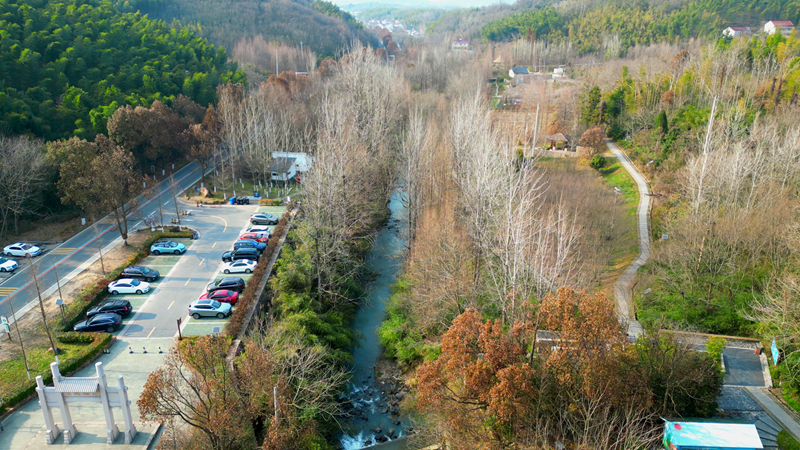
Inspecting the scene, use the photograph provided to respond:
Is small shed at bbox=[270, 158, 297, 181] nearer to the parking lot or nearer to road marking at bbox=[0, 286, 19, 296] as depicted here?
the parking lot

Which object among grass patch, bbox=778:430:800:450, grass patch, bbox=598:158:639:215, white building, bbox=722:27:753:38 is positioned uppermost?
white building, bbox=722:27:753:38

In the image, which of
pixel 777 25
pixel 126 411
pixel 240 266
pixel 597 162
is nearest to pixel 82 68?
Answer: pixel 240 266

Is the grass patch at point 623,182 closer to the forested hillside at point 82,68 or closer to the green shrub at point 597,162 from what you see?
the green shrub at point 597,162

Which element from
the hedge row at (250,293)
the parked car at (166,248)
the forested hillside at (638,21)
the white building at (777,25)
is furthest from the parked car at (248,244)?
the white building at (777,25)

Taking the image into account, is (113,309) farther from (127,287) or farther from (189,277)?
(189,277)

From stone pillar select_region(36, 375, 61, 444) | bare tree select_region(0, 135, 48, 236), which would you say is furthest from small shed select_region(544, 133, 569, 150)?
stone pillar select_region(36, 375, 61, 444)

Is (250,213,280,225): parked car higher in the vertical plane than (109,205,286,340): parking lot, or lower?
higher

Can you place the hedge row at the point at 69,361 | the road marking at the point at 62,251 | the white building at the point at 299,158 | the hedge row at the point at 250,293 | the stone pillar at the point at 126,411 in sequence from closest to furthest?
the stone pillar at the point at 126,411 < the hedge row at the point at 69,361 < the hedge row at the point at 250,293 < the road marking at the point at 62,251 < the white building at the point at 299,158

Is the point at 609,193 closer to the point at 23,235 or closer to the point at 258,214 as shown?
the point at 258,214

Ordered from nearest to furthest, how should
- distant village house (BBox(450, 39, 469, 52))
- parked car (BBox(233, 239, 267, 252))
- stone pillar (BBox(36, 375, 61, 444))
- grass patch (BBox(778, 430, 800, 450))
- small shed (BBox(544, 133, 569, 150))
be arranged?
grass patch (BBox(778, 430, 800, 450))
stone pillar (BBox(36, 375, 61, 444))
parked car (BBox(233, 239, 267, 252))
small shed (BBox(544, 133, 569, 150))
distant village house (BBox(450, 39, 469, 52))
